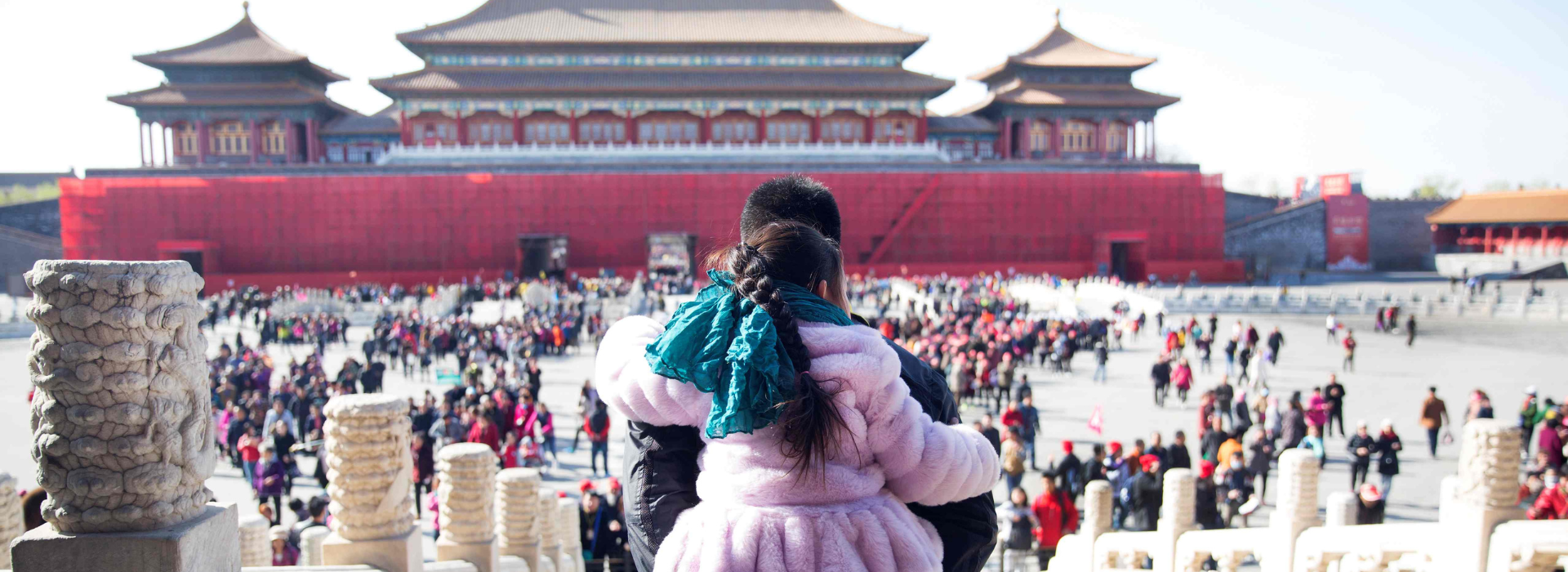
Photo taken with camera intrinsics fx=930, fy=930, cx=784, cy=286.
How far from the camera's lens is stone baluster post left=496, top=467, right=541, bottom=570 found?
5.66 m

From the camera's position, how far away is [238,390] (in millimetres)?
12375

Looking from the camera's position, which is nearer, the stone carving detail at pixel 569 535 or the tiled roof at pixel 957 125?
the stone carving detail at pixel 569 535

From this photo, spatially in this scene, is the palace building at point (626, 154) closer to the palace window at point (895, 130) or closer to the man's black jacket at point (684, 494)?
the palace window at point (895, 130)

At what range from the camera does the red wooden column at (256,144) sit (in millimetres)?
38219

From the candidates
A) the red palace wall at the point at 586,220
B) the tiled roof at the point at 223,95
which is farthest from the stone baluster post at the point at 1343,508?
the tiled roof at the point at 223,95

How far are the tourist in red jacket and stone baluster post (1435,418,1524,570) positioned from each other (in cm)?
256

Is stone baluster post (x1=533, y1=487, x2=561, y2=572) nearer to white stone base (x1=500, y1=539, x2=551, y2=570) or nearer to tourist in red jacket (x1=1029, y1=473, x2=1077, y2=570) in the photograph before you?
white stone base (x1=500, y1=539, x2=551, y2=570)

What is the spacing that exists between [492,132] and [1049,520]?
3473 cm

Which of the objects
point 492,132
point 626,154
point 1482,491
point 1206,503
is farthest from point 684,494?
point 492,132

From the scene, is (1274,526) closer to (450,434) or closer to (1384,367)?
(450,434)

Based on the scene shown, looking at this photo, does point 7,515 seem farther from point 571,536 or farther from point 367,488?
point 571,536

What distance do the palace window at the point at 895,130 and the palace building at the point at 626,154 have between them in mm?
102

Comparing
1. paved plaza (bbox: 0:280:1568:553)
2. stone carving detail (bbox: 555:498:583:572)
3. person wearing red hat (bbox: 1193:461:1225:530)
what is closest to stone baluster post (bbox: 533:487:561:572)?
stone carving detail (bbox: 555:498:583:572)

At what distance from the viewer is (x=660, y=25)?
134 feet
